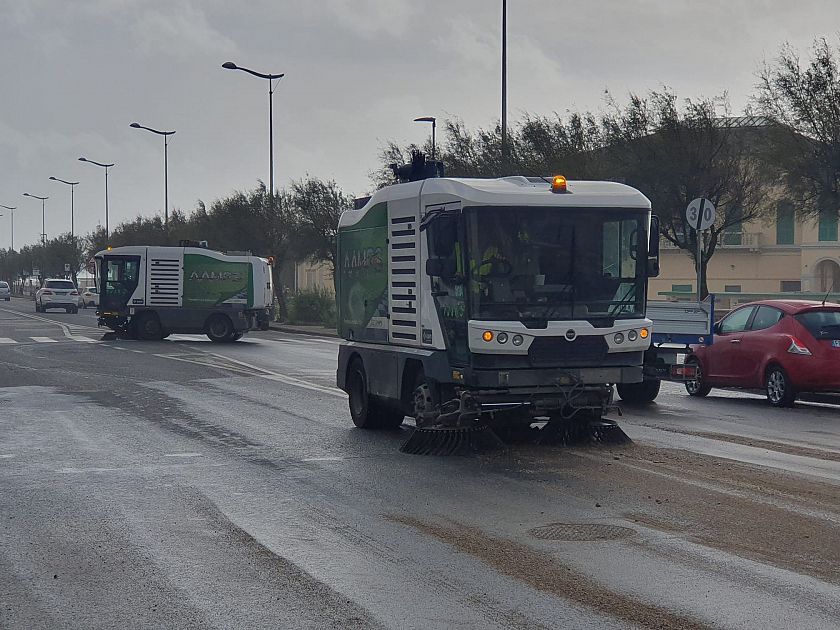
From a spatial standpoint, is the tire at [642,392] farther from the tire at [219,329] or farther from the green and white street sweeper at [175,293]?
the tire at [219,329]

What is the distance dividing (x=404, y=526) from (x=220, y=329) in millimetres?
30346

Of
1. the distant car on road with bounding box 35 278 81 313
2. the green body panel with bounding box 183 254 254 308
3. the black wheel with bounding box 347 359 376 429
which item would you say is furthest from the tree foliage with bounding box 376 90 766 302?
the distant car on road with bounding box 35 278 81 313

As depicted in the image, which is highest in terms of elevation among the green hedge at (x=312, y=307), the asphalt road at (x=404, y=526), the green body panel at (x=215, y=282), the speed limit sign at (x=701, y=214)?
the speed limit sign at (x=701, y=214)

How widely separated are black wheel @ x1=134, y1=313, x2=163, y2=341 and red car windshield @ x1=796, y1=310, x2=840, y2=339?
24851 millimetres

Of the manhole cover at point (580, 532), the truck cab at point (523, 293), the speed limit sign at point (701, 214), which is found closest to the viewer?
the manhole cover at point (580, 532)

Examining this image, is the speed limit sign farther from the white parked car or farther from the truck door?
the white parked car

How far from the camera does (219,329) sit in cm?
3847

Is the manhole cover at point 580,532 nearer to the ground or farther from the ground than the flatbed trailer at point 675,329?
nearer to the ground

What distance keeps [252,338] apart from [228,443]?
1087 inches

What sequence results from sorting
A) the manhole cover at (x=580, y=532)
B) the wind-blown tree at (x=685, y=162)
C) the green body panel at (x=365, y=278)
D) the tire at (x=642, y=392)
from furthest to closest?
the wind-blown tree at (x=685, y=162)
the tire at (x=642, y=392)
the green body panel at (x=365, y=278)
the manhole cover at (x=580, y=532)

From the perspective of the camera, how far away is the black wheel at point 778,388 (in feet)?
55.7

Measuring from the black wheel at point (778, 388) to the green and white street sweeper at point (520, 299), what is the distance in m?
5.03

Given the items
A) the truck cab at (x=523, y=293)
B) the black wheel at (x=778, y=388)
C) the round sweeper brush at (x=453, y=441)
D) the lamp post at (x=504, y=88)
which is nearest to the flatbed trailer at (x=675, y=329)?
A: the black wheel at (x=778, y=388)

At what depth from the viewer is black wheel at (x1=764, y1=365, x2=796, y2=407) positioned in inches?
668
